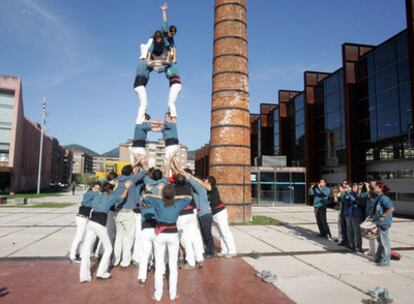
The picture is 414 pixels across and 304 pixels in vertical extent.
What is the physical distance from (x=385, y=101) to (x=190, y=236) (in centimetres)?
2296

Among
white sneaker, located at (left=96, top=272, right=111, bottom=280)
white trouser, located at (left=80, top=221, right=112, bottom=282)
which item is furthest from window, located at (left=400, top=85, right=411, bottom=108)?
white sneaker, located at (left=96, top=272, right=111, bottom=280)

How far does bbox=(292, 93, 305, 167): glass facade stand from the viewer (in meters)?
33.6

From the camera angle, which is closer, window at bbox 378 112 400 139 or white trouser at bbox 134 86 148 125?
white trouser at bbox 134 86 148 125

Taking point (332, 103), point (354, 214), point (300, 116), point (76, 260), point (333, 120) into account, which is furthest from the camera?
point (300, 116)

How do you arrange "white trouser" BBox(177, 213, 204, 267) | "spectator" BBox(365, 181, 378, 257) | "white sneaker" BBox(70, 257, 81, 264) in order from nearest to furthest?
"white trouser" BBox(177, 213, 204, 267) < "white sneaker" BBox(70, 257, 81, 264) < "spectator" BBox(365, 181, 378, 257)

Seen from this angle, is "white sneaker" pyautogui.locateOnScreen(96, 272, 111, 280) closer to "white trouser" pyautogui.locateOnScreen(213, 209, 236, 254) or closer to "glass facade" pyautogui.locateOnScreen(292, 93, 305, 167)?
"white trouser" pyautogui.locateOnScreen(213, 209, 236, 254)

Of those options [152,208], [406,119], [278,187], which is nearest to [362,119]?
[406,119]

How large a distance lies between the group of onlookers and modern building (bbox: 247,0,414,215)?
534 inches

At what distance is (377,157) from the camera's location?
2453cm

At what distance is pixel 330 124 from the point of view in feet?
97.9

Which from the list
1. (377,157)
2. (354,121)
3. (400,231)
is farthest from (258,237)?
(354,121)

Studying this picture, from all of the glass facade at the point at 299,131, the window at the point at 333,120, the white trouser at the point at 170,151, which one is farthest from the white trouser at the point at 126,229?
the glass facade at the point at 299,131

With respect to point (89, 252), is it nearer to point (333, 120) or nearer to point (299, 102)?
point (333, 120)

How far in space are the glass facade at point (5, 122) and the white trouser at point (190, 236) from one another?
43.2 metres
